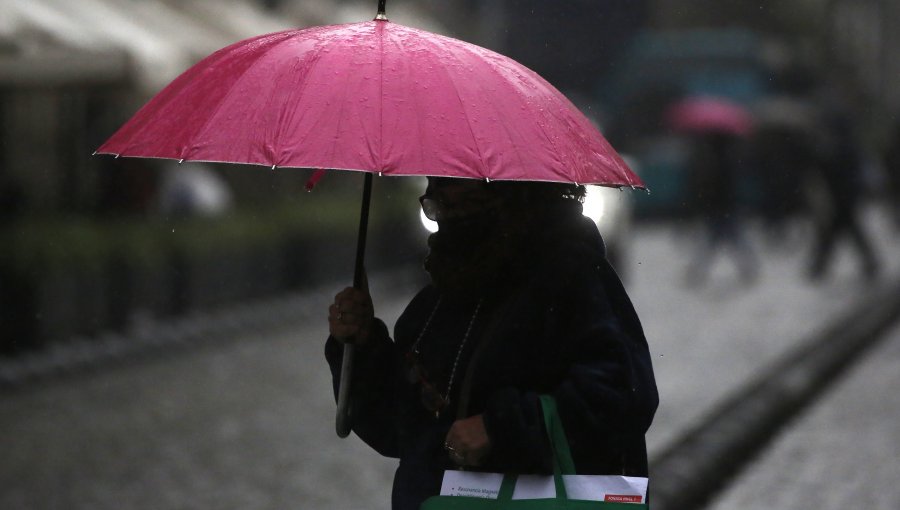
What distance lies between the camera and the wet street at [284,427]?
6.90 meters

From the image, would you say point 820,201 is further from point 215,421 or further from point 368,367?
point 368,367

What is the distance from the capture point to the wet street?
6.90m

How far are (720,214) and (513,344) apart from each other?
15.4 metres

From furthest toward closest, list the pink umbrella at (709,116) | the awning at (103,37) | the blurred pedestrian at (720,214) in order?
1. the pink umbrella at (709,116)
2. the blurred pedestrian at (720,214)
3. the awning at (103,37)

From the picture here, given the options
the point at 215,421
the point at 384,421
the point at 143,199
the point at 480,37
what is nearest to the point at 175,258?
the point at 143,199

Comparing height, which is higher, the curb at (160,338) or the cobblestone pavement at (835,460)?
the cobblestone pavement at (835,460)

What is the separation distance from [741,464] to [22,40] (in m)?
5.90

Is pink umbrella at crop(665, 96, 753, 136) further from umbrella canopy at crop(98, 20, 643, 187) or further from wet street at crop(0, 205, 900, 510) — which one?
umbrella canopy at crop(98, 20, 643, 187)

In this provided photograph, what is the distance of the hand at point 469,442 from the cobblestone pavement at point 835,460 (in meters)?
3.94

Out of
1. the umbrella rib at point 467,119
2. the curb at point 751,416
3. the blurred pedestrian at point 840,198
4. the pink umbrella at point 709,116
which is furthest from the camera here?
the pink umbrella at point 709,116

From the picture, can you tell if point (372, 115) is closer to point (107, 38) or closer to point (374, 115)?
point (374, 115)

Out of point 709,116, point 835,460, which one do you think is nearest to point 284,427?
point 835,460

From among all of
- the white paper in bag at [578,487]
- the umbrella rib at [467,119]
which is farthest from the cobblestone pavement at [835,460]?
the umbrella rib at [467,119]

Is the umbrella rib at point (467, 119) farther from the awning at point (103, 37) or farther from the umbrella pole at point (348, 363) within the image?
the awning at point (103, 37)
